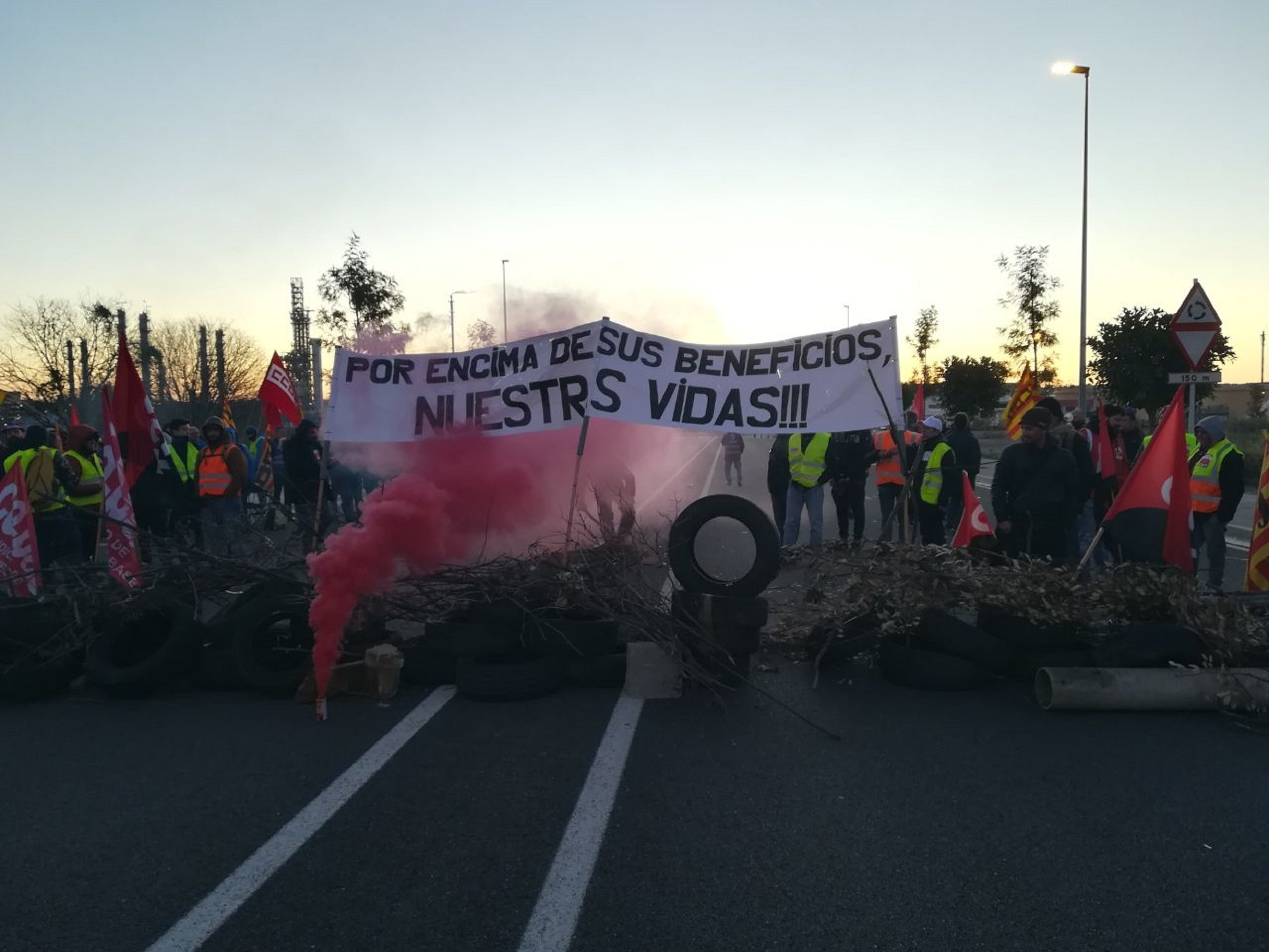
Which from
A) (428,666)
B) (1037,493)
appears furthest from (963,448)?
(428,666)

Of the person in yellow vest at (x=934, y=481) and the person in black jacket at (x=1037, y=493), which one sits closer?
the person in black jacket at (x=1037, y=493)

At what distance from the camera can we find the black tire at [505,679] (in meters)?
5.88

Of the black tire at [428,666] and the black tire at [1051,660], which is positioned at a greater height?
the black tire at [1051,660]

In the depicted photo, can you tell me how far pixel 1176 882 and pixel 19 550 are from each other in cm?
781

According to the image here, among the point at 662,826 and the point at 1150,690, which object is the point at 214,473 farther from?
the point at 1150,690

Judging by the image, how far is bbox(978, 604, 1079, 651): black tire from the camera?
5.92m

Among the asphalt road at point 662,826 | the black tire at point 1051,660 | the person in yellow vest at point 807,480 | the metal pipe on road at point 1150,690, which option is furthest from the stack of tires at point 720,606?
the person in yellow vest at point 807,480

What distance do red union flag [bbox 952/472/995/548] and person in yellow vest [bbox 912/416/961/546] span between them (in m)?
1.49

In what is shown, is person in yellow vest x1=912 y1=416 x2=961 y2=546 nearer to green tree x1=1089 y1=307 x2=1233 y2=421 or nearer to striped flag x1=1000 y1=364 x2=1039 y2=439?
striped flag x1=1000 y1=364 x2=1039 y2=439


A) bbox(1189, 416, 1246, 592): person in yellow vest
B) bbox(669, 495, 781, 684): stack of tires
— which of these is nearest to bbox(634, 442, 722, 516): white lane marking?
bbox(669, 495, 781, 684): stack of tires

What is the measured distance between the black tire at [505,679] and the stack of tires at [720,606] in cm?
91

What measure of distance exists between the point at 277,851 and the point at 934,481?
8.27 m

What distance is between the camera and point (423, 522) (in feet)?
20.8

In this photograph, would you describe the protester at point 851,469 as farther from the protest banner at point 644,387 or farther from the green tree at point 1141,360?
the green tree at point 1141,360
